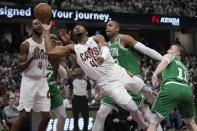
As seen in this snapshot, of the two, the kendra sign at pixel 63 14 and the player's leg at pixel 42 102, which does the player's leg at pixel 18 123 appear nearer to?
the player's leg at pixel 42 102

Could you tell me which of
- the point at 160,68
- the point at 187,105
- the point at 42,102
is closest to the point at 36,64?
the point at 42,102

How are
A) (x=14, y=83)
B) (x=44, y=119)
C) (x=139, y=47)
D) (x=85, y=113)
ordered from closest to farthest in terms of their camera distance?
(x=44, y=119) → (x=139, y=47) → (x=85, y=113) → (x=14, y=83)

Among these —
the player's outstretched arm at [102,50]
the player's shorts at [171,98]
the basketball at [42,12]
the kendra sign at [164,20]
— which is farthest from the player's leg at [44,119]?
the kendra sign at [164,20]

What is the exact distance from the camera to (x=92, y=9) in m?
19.4

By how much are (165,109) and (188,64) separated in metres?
15.8

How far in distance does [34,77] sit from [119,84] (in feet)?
4.83

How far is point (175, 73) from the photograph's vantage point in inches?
219

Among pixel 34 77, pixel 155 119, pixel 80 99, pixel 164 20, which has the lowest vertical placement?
pixel 80 99

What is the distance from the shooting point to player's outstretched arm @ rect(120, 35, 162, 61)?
620 centimetres

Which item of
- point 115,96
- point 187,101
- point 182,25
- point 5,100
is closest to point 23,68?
point 115,96

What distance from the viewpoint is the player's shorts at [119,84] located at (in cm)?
573

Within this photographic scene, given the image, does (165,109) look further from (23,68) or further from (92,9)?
A: (92,9)

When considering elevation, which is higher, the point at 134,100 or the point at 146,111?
the point at 134,100

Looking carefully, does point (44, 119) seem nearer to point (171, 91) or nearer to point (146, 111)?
point (146, 111)
